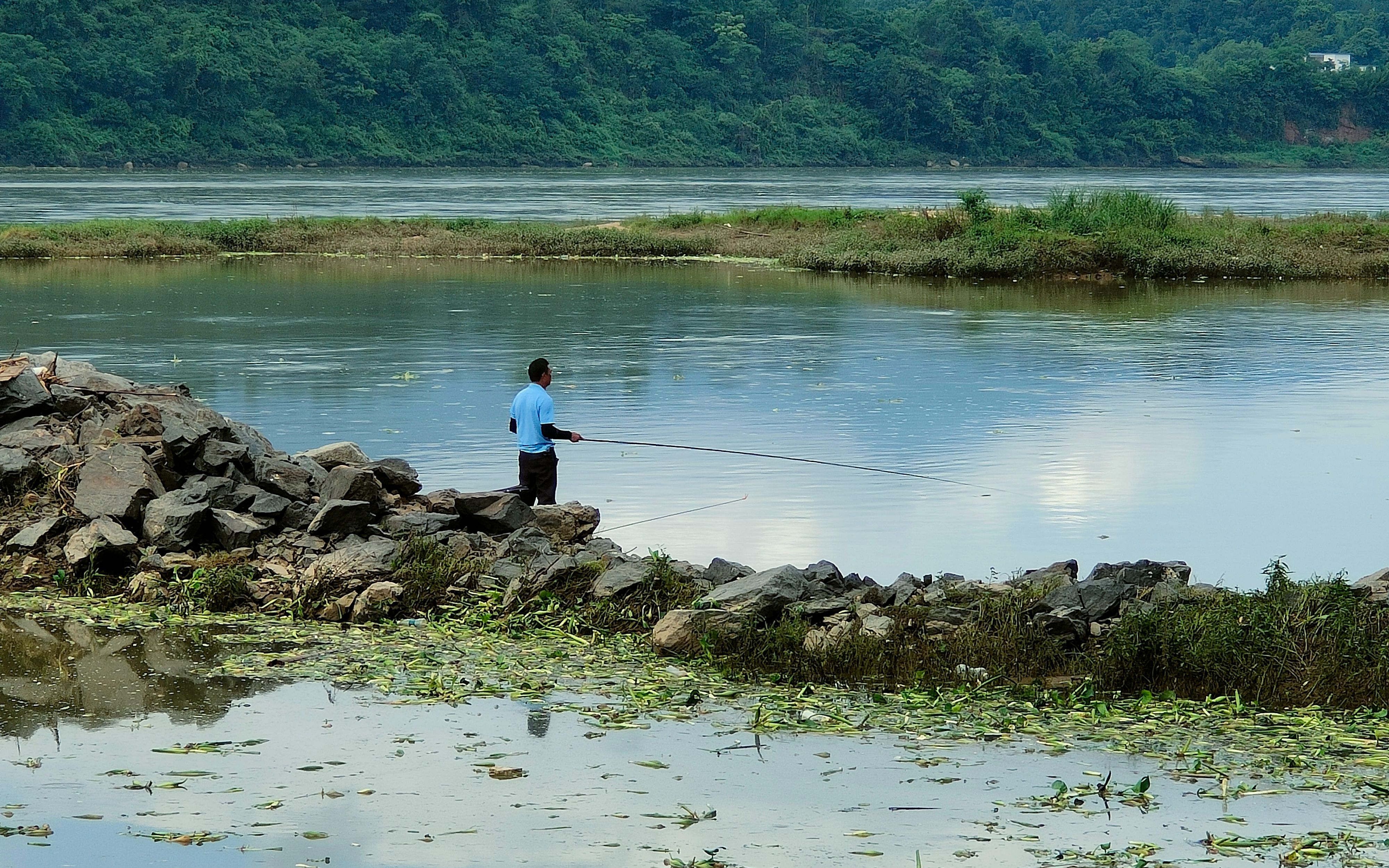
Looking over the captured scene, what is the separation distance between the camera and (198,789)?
23.6 feet

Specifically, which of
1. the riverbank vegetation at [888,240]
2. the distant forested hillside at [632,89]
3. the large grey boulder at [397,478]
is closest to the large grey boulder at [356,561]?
the large grey boulder at [397,478]

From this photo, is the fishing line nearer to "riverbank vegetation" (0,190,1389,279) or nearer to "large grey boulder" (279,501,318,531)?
"large grey boulder" (279,501,318,531)

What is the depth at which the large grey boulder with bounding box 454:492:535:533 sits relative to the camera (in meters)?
11.2

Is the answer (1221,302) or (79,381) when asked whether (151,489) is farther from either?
(1221,302)

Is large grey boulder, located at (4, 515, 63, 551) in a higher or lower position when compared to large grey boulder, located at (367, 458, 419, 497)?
lower

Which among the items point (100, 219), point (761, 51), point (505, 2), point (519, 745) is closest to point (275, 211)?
point (100, 219)

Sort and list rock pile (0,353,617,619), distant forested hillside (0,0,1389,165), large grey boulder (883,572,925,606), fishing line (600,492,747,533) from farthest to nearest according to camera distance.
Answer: distant forested hillside (0,0,1389,165)
fishing line (600,492,747,533)
rock pile (0,353,617,619)
large grey boulder (883,572,925,606)

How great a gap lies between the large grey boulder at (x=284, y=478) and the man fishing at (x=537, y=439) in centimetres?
149

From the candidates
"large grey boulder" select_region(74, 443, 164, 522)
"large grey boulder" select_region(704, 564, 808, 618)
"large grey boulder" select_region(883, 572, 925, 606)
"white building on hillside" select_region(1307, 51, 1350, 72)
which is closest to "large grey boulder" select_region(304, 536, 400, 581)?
"large grey boulder" select_region(74, 443, 164, 522)

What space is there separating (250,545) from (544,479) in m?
2.27

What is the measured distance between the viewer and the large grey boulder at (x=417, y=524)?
10906 mm

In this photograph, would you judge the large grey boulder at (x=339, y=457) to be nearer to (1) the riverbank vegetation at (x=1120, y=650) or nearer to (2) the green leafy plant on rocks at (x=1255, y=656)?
A: (1) the riverbank vegetation at (x=1120, y=650)

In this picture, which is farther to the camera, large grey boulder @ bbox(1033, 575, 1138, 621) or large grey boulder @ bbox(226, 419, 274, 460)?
large grey boulder @ bbox(226, 419, 274, 460)

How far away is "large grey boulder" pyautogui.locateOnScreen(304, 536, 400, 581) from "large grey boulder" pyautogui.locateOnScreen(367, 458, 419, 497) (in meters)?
1.32
